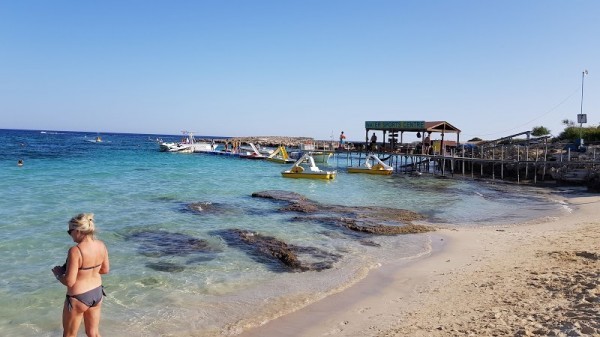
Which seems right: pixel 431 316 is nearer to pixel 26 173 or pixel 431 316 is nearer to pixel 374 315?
pixel 374 315

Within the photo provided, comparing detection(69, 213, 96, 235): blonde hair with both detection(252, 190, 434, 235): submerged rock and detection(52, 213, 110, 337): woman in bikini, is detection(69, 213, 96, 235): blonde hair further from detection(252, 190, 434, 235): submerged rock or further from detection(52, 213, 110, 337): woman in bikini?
detection(252, 190, 434, 235): submerged rock

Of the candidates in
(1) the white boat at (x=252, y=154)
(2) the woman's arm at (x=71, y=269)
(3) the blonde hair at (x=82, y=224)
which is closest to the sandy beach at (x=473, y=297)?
(2) the woman's arm at (x=71, y=269)

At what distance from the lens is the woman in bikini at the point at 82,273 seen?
4.52m

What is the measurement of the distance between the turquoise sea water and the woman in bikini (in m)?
2.04

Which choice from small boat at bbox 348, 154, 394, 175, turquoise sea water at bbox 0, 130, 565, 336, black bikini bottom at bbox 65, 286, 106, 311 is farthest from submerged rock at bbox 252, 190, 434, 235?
small boat at bbox 348, 154, 394, 175

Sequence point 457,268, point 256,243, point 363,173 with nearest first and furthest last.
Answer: point 457,268
point 256,243
point 363,173

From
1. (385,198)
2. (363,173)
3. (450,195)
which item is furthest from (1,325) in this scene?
(363,173)

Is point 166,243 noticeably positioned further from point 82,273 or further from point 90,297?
point 82,273

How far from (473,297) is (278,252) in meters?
5.01

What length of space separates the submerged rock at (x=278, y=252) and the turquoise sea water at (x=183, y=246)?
27 cm

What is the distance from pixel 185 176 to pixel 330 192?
11.7m

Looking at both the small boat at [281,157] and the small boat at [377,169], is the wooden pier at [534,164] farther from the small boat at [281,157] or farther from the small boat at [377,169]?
the small boat at [281,157]

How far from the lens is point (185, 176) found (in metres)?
31.8

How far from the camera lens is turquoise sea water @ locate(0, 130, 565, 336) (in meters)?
7.45
